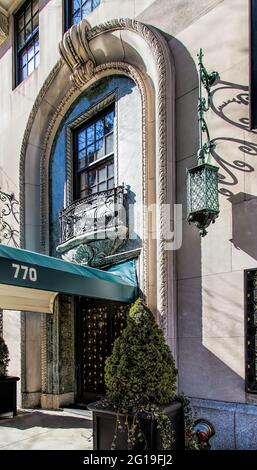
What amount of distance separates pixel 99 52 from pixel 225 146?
4.66m

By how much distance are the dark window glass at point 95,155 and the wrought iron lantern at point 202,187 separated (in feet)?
11.1

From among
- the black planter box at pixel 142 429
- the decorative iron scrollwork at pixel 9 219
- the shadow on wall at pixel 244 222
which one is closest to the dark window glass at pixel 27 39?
the decorative iron scrollwork at pixel 9 219

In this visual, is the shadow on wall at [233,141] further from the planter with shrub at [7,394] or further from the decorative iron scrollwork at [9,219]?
the decorative iron scrollwork at [9,219]

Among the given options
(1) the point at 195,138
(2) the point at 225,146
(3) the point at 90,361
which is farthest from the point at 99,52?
(3) the point at 90,361

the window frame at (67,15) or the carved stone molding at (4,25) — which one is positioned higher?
the carved stone molding at (4,25)

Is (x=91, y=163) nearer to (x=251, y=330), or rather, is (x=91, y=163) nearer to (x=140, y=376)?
(x=251, y=330)

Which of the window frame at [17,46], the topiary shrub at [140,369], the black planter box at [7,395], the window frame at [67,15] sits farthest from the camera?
the window frame at [17,46]

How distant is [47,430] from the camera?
26.6 ft

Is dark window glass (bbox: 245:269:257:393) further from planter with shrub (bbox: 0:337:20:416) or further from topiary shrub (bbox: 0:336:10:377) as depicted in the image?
topiary shrub (bbox: 0:336:10:377)

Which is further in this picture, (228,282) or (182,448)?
(228,282)

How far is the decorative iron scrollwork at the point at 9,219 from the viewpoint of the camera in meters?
11.9

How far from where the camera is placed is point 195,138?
7293 millimetres

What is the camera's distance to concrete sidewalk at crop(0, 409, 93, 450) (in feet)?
23.2
